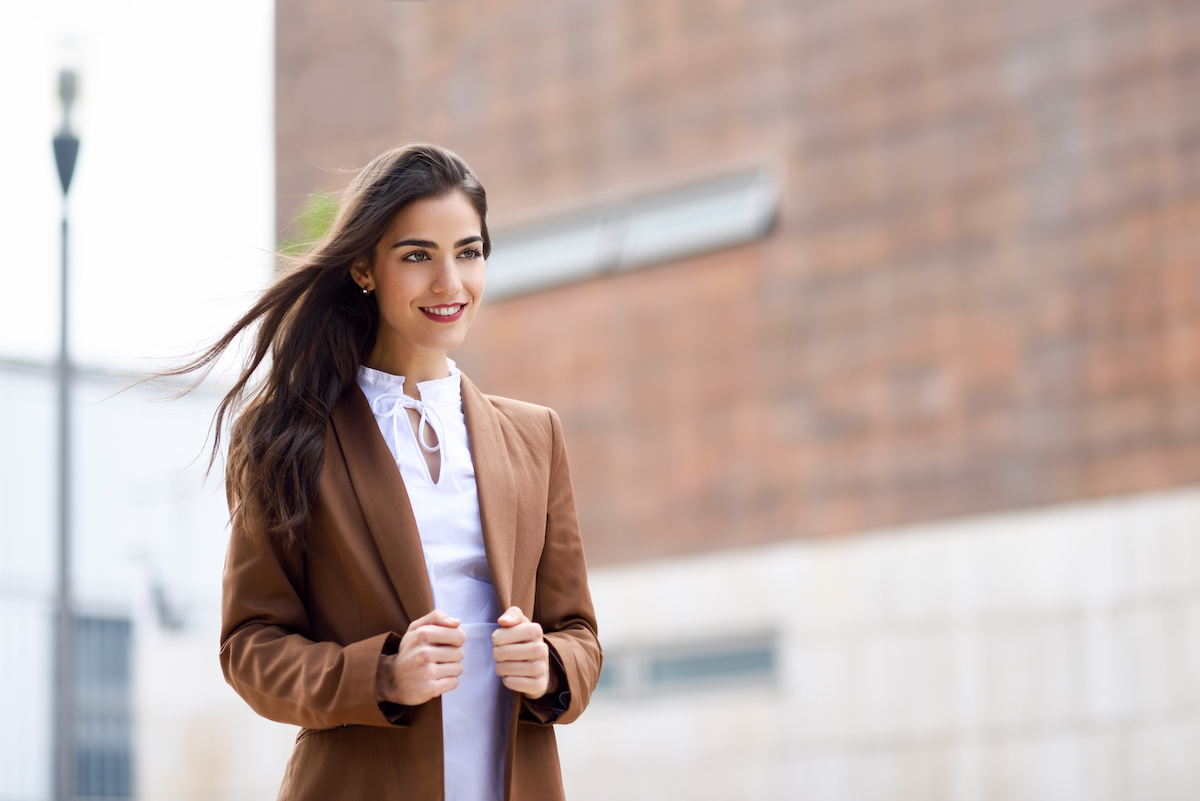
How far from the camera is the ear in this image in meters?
2.67

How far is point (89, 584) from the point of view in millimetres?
41250

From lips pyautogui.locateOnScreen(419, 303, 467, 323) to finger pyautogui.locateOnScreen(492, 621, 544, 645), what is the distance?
0.58m

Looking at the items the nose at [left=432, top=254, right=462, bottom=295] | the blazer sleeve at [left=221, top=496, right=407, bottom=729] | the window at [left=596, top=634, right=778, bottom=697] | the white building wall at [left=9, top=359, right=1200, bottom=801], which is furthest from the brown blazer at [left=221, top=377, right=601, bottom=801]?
the window at [left=596, top=634, right=778, bottom=697]

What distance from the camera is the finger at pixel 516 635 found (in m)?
2.36

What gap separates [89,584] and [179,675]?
16.6m

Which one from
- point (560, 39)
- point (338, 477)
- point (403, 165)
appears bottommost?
point (338, 477)

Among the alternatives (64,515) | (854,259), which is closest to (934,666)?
(854,259)

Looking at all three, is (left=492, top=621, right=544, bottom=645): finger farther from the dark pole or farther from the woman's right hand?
the dark pole

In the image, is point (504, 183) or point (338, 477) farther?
point (504, 183)

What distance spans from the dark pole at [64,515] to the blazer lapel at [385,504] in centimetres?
708

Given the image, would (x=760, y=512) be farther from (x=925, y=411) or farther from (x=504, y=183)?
(x=504, y=183)

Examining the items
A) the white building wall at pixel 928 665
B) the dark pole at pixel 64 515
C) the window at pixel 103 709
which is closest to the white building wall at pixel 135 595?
the window at pixel 103 709

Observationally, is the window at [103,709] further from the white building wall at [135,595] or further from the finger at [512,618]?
the finger at [512,618]

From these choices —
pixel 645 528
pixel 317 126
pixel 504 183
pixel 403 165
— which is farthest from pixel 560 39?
pixel 403 165
